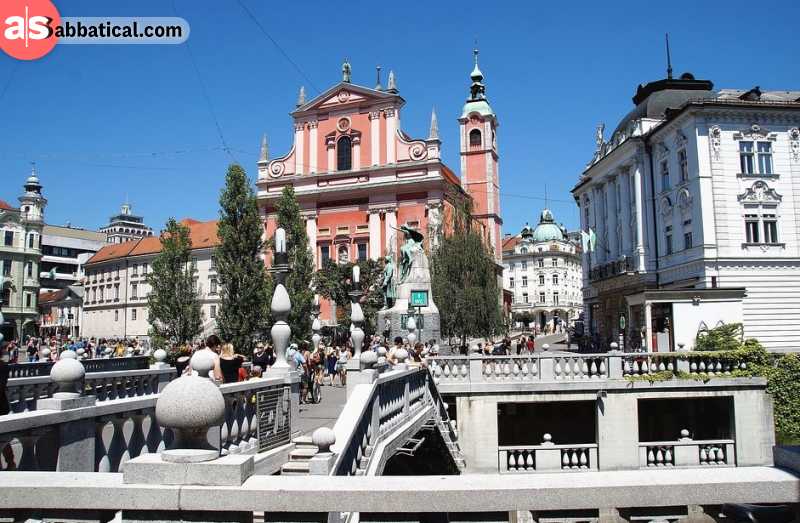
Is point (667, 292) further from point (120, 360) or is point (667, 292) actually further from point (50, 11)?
point (50, 11)

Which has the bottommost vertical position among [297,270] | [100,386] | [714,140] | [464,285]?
[100,386]

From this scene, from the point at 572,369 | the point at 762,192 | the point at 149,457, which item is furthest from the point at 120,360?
the point at 762,192

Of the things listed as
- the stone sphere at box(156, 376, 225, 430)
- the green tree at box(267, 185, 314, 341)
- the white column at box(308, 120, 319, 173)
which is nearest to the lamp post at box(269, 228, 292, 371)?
the stone sphere at box(156, 376, 225, 430)

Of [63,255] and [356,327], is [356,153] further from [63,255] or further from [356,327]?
[63,255]

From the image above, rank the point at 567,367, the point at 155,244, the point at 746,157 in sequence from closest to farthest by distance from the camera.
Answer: the point at 567,367 < the point at 746,157 < the point at 155,244

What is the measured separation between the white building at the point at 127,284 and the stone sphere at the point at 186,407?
69.5 metres

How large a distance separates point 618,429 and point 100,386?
1483cm

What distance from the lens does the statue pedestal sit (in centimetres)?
2369

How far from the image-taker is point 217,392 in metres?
3.71

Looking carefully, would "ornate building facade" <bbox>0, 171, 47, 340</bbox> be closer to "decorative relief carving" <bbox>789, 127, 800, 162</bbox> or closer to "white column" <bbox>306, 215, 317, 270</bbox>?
"white column" <bbox>306, 215, 317, 270</bbox>

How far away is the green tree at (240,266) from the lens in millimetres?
34438

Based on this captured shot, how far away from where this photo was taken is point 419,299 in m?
22.9

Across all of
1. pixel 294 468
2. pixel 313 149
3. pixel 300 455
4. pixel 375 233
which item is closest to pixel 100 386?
pixel 300 455

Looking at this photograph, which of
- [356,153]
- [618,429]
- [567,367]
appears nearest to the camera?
[618,429]
